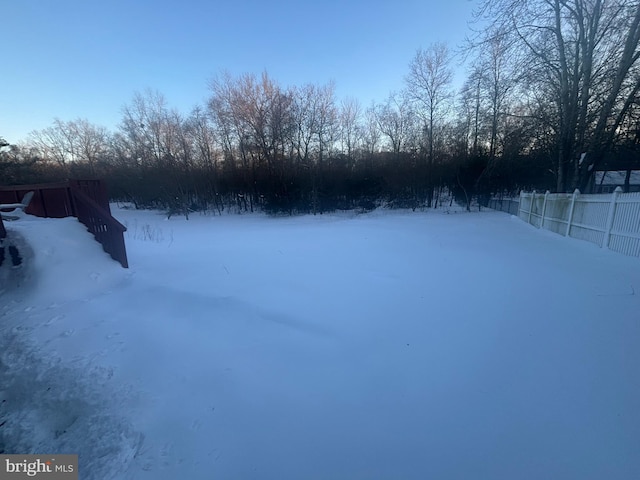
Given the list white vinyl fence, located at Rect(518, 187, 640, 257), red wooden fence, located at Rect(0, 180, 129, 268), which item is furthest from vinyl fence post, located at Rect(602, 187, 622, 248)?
red wooden fence, located at Rect(0, 180, 129, 268)

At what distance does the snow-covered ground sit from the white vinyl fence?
1.53 m

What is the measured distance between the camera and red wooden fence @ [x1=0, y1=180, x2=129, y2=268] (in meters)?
5.13

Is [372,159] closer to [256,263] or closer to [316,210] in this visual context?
[316,210]

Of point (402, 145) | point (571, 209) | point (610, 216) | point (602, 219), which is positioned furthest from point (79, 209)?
point (402, 145)

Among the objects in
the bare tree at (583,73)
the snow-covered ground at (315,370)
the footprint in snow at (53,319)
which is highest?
the bare tree at (583,73)

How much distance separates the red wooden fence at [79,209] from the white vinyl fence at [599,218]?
10.5m

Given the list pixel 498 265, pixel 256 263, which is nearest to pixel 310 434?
pixel 256 263

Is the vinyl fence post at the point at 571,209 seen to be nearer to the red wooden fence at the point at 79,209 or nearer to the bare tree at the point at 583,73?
the bare tree at the point at 583,73

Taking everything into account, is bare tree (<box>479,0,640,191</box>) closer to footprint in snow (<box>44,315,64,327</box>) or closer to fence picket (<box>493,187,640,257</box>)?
fence picket (<box>493,187,640,257</box>)

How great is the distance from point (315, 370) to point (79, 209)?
574 cm

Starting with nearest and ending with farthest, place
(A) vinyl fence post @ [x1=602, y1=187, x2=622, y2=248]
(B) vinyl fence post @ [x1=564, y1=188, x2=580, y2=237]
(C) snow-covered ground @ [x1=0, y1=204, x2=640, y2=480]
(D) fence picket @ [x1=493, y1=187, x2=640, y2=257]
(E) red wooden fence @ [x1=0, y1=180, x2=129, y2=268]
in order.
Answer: (C) snow-covered ground @ [x1=0, y1=204, x2=640, y2=480] < (E) red wooden fence @ [x1=0, y1=180, x2=129, y2=268] < (D) fence picket @ [x1=493, y1=187, x2=640, y2=257] < (A) vinyl fence post @ [x1=602, y1=187, x2=622, y2=248] < (B) vinyl fence post @ [x1=564, y1=188, x2=580, y2=237]

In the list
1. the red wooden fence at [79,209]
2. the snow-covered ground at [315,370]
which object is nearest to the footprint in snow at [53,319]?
the snow-covered ground at [315,370]

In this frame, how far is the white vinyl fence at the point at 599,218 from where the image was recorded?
224 inches

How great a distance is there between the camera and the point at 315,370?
262cm
